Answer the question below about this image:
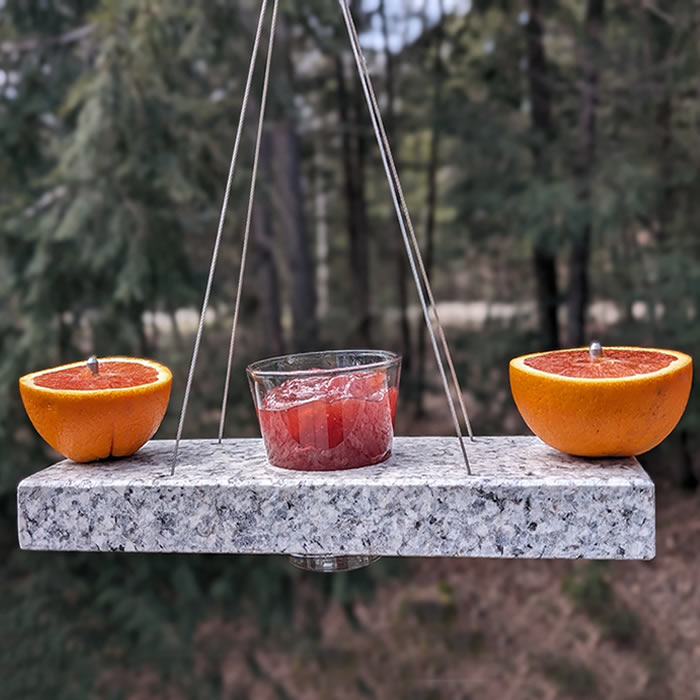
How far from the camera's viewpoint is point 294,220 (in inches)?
263

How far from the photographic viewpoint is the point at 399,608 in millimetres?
5828

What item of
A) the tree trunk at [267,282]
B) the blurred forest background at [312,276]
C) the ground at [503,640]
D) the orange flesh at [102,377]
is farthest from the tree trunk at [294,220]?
the orange flesh at [102,377]

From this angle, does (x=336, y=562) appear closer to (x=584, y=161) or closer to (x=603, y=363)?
(x=603, y=363)

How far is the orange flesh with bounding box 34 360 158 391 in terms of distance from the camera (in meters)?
1.57

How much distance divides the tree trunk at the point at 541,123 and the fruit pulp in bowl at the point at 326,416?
191 inches

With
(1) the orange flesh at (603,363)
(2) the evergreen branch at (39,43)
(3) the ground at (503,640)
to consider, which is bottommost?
(3) the ground at (503,640)

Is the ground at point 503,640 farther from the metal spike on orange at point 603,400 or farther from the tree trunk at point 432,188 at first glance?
the metal spike on orange at point 603,400

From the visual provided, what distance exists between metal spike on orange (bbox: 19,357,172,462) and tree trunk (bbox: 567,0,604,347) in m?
4.24

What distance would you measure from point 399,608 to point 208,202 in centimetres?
312

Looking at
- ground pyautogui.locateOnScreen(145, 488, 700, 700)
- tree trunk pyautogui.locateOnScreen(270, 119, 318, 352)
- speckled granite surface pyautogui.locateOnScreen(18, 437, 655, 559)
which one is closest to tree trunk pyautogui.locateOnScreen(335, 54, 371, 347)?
tree trunk pyautogui.locateOnScreen(270, 119, 318, 352)

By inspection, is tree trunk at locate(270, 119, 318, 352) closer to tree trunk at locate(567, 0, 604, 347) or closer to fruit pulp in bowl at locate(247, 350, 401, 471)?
tree trunk at locate(567, 0, 604, 347)

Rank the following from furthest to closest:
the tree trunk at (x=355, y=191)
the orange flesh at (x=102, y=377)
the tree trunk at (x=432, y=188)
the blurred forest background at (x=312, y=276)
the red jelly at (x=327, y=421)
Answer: the tree trunk at (x=355, y=191) → the tree trunk at (x=432, y=188) → the blurred forest background at (x=312, y=276) → the orange flesh at (x=102, y=377) → the red jelly at (x=327, y=421)

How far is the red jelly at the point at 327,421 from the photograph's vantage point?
142cm

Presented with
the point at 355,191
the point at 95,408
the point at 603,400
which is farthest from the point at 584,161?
the point at 95,408
